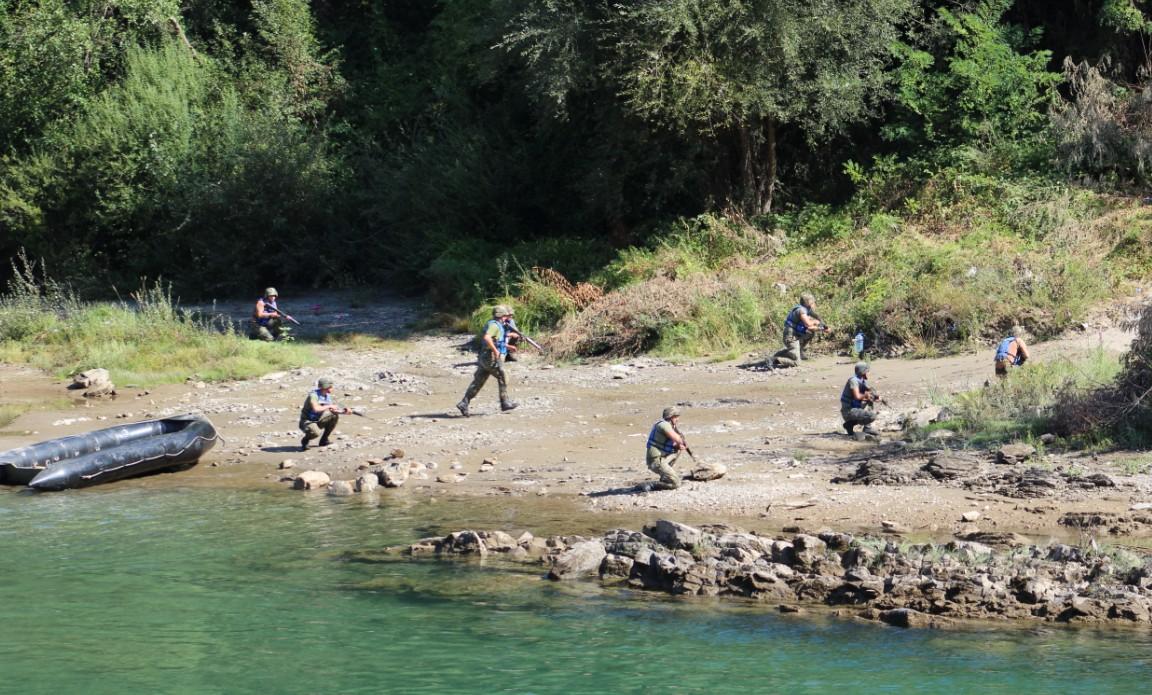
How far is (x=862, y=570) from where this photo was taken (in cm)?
1105

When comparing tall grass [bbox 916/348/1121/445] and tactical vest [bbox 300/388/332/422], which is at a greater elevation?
tall grass [bbox 916/348/1121/445]

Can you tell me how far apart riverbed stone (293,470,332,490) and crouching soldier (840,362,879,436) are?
6.04 m

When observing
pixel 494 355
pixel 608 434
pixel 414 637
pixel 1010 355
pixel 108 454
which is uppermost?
pixel 1010 355

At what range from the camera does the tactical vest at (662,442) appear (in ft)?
45.5

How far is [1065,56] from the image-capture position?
26750 mm

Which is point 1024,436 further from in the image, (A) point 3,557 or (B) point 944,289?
(A) point 3,557

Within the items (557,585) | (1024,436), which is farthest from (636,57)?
(557,585)

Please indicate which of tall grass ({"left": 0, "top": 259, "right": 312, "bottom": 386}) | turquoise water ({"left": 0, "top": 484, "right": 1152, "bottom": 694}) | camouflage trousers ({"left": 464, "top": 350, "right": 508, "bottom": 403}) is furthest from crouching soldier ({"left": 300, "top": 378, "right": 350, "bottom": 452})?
tall grass ({"left": 0, "top": 259, "right": 312, "bottom": 386})

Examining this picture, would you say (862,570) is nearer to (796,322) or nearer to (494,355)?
(494,355)

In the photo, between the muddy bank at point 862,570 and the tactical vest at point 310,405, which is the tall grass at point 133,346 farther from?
the muddy bank at point 862,570

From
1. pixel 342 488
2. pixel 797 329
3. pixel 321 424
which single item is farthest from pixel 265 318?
pixel 797 329

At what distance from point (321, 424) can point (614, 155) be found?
34.1ft

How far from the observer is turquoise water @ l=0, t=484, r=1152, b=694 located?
9.55 metres

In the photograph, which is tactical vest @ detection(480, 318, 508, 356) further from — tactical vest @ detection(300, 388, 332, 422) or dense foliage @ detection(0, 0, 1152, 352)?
dense foliage @ detection(0, 0, 1152, 352)
